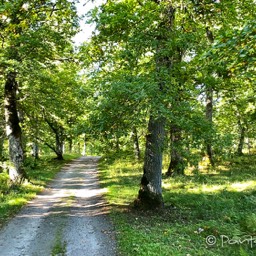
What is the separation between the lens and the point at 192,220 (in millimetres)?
10883

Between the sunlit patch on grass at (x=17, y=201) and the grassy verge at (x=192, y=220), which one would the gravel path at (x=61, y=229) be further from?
the grassy verge at (x=192, y=220)

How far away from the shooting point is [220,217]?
11125 mm

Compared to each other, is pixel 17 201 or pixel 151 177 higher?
pixel 151 177

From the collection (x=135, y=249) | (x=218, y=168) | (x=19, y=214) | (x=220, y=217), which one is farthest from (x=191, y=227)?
(x=218, y=168)

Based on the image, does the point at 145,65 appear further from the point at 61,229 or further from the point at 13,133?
the point at 13,133

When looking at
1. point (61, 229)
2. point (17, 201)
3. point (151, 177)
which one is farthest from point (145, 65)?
→ point (17, 201)

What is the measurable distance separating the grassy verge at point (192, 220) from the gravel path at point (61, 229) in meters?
0.59

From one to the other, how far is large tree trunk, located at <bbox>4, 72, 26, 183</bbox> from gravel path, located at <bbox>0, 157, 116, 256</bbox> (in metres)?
2.12

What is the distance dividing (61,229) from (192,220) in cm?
484

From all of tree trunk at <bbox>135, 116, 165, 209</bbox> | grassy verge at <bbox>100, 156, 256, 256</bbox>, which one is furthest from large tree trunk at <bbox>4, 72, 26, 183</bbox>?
tree trunk at <bbox>135, 116, 165, 209</bbox>

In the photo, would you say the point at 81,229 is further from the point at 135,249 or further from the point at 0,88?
the point at 0,88

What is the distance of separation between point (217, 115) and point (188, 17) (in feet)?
65.0

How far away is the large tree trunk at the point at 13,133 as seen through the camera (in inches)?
651

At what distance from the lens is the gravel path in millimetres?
8383
